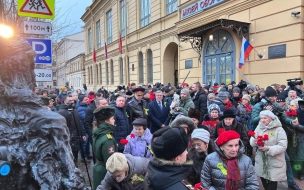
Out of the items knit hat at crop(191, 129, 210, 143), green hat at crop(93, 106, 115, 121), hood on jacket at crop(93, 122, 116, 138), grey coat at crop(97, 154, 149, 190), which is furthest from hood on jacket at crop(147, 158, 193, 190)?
green hat at crop(93, 106, 115, 121)

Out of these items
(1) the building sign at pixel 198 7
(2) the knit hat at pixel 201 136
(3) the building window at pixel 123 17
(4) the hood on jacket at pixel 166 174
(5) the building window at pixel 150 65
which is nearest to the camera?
(4) the hood on jacket at pixel 166 174

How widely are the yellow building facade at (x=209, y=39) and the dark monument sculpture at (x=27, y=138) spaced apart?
9499 millimetres

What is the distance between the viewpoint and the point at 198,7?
45.9 ft

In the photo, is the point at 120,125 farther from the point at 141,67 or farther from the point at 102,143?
the point at 141,67

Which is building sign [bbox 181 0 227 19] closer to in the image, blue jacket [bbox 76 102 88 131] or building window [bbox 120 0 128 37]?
blue jacket [bbox 76 102 88 131]

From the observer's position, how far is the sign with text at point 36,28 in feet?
17.5

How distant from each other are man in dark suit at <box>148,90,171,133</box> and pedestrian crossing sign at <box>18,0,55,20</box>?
3.08 m

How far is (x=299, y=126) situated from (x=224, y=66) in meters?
7.83

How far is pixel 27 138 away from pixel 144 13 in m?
21.2

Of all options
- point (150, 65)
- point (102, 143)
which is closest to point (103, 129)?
point (102, 143)

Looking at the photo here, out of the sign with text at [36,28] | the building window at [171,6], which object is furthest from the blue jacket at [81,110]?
the building window at [171,6]

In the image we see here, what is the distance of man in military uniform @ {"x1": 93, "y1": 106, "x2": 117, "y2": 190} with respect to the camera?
3.52 metres

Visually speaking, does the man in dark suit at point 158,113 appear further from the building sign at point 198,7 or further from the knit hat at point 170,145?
the building sign at point 198,7

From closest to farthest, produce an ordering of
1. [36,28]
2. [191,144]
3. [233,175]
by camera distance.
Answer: [233,175] → [191,144] → [36,28]
